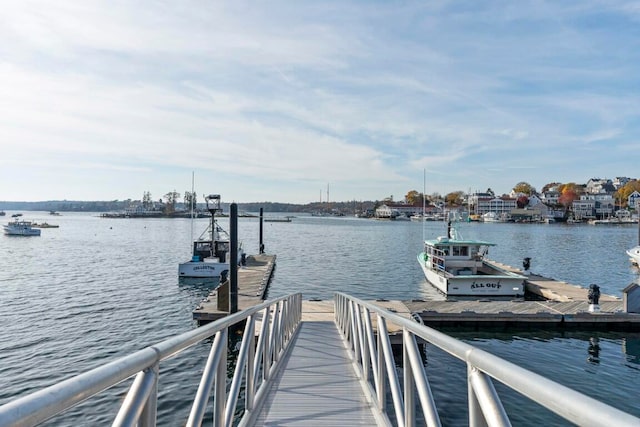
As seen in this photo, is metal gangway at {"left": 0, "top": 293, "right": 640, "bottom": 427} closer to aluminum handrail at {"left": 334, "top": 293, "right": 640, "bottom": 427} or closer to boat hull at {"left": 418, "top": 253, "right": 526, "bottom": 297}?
aluminum handrail at {"left": 334, "top": 293, "right": 640, "bottom": 427}

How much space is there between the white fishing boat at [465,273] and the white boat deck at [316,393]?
15277mm

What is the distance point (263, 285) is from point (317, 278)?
7.96 metres

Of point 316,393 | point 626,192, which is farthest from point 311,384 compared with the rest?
point 626,192

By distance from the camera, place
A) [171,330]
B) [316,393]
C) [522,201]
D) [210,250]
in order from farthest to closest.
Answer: [522,201], [210,250], [171,330], [316,393]

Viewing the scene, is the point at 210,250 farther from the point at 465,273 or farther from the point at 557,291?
the point at 557,291

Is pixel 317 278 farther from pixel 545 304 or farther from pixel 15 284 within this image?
pixel 15 284

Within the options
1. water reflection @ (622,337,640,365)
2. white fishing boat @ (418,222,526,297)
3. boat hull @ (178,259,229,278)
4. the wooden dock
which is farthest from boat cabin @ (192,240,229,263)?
water reflection @ (622,337,640,365)

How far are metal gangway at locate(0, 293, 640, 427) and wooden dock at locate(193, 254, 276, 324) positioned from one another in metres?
6.16

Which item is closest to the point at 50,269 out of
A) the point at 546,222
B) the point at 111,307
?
the point at 111,307

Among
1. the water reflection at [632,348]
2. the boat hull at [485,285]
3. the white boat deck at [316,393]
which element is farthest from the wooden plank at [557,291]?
the white boat deck at [316,393]

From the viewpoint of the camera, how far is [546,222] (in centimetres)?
14362

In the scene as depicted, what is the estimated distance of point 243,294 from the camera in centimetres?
2003

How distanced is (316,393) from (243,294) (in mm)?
14674

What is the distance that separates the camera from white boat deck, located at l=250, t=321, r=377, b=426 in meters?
4.90
